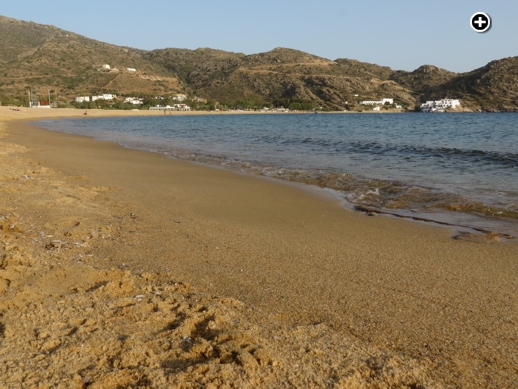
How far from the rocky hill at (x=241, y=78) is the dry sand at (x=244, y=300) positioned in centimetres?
7980

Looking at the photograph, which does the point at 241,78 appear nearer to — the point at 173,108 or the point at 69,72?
the point at 173,108

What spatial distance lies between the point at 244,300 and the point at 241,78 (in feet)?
399

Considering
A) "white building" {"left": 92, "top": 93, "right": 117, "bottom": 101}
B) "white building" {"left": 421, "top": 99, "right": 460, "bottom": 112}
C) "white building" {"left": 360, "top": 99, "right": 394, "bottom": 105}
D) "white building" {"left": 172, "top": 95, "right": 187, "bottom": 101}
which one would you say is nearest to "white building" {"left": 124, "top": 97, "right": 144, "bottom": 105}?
"white building" {"left": 92, "top": 93, "right": 117, "bottom": 101}

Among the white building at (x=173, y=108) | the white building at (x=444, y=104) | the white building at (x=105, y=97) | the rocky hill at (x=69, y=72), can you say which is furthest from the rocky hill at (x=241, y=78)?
the white building at (x=173, y=108)

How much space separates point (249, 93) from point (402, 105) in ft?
134

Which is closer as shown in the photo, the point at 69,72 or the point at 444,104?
the point at 444,104

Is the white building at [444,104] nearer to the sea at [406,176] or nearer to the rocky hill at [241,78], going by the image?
the rocky hill at [241,78]

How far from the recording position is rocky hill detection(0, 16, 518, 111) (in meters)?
88.8

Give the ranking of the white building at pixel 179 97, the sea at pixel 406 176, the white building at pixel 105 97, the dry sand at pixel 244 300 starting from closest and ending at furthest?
the dry sand at pixel 244 300, the sea at pixel 406 176, the white building at pixel 105 97, the white building at pixel 179 97

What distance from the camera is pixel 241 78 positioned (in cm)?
11988

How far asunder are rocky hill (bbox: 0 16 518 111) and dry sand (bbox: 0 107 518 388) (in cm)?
7980

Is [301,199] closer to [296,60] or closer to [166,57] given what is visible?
[296,60]

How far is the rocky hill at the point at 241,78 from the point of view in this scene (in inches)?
3494

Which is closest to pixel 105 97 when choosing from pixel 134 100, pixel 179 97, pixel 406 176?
pixel 134 100
